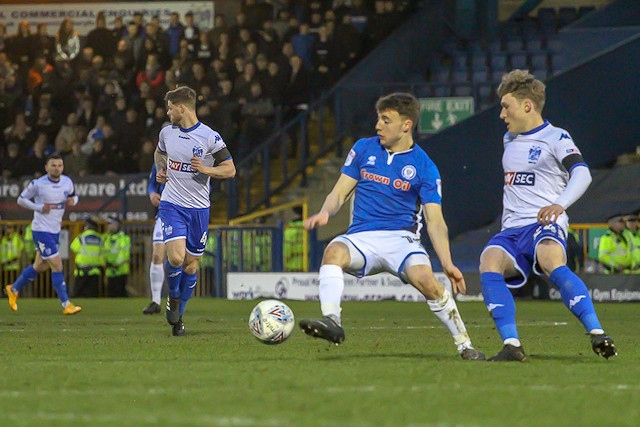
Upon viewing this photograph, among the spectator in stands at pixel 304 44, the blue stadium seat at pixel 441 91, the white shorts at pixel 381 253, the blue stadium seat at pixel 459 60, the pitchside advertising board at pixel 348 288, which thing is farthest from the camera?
the blue stadium seat at pixel 459 60

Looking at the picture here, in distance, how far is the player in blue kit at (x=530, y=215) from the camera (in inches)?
347

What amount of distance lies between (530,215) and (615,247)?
13.9m

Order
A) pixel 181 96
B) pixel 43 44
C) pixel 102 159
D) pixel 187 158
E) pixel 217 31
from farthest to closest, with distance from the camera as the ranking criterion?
pixel 43 44
pixel 217 31
pixel 102 159
pixel 187 158
pixel 181 96

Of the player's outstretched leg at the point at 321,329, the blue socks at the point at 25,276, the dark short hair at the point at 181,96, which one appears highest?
the dark short hair at the point at 181,96

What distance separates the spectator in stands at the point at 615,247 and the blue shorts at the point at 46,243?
9.32m

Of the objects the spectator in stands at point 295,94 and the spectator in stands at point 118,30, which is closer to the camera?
the spectator in stands at point 295,94

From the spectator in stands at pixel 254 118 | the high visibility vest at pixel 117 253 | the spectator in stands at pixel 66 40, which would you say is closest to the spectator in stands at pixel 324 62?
the spectator in stands at pixel 254 118

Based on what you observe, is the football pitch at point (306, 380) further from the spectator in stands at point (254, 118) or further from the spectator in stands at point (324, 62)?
the spectator in stands at point (324, 62)

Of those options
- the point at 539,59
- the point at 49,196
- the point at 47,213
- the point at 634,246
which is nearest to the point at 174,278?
the point at 47,213

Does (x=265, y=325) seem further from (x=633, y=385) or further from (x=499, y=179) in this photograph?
(x=499, y=179)

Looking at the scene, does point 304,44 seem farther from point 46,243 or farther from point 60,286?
point 60,286

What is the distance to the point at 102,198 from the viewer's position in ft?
86.3

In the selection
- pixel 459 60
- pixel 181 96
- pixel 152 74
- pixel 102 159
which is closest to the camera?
pixel 181 96

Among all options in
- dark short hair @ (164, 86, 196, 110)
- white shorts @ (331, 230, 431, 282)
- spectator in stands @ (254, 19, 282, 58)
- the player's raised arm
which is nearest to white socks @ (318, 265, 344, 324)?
white shorts @ (331, 230, 431, 282)
